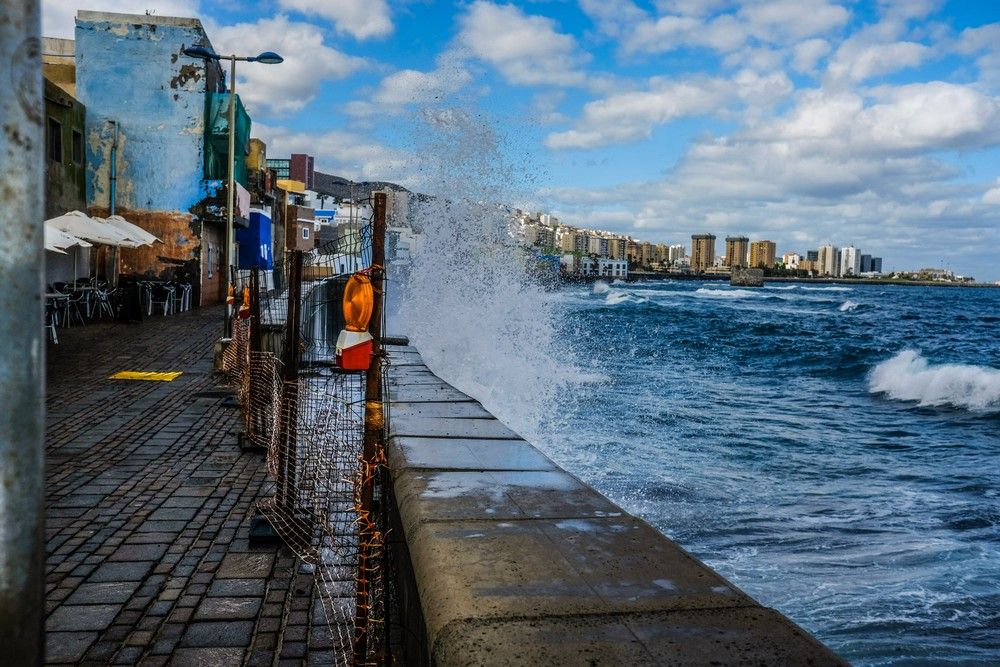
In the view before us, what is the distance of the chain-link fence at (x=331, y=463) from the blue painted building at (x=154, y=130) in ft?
64.3

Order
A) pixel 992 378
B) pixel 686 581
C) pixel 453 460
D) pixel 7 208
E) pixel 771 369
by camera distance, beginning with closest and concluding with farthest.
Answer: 1. pixel 7 208
2. pixel 686 581
3. pixel 453 460
4. pixel 992 378
5. pixel 771 369

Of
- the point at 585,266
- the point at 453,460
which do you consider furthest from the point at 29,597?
the point at 585,266

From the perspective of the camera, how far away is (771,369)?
25.4 metres

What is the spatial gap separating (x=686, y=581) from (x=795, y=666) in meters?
0.54

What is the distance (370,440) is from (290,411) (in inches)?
75.8

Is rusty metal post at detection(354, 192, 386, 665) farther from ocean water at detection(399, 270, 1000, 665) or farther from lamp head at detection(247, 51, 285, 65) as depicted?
lamp head at detection(247, 51, 285, 65)

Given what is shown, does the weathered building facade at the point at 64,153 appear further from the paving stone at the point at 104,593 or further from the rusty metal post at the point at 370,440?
the rusty metal post at the point at 370,440

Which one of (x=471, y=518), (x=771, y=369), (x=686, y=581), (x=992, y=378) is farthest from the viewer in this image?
(x=771, y=369)

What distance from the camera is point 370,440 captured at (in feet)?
11.2

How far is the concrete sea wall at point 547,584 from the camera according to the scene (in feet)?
6.59

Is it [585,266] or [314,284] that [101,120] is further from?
[585,266]

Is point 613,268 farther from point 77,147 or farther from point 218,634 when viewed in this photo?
point 218,634

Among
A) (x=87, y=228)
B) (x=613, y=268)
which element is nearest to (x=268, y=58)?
(x=87, y=228)

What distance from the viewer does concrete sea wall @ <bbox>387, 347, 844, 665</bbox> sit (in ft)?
6.59
